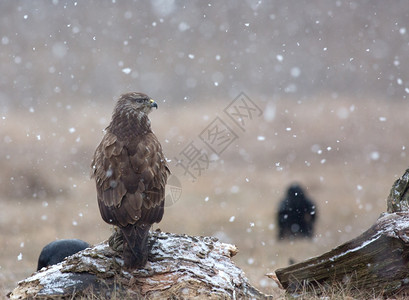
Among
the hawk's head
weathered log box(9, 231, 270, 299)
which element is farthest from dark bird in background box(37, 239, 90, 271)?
the hawk's head

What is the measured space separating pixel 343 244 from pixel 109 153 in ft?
9.77

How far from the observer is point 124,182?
6.02 metres

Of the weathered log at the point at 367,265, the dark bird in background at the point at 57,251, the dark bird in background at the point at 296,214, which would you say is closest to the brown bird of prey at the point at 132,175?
the weathered log at the point at 367,265

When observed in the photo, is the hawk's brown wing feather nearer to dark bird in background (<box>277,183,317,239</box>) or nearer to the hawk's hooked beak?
the hawk's hooked beak

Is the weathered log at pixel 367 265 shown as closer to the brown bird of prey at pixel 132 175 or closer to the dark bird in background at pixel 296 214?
the brown bird of prey at pixel 132 175

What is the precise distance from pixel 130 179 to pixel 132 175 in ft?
0.23

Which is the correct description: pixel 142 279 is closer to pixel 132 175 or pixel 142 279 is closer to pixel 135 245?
pixel 135 245

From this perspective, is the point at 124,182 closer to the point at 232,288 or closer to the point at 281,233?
the point at 232,288

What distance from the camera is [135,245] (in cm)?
580

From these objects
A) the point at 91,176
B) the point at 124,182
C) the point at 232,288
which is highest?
the point at 91,176

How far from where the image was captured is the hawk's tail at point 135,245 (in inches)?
227

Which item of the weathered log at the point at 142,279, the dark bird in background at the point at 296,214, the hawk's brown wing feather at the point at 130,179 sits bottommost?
the weathered log at the point at 142,279

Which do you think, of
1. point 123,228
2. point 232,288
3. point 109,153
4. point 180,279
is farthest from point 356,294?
point 109,153

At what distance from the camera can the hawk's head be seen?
692 cm
